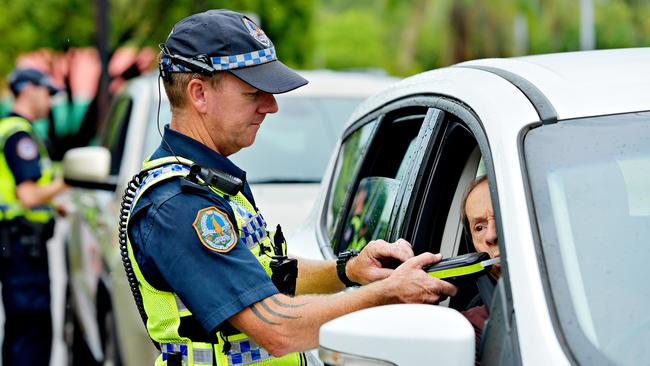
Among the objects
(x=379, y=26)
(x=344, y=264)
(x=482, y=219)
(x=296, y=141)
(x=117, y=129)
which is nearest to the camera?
(x=482, y=219)

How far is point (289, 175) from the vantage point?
5.86 metres

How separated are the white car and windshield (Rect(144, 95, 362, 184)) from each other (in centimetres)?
293

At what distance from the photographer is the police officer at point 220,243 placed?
246cm

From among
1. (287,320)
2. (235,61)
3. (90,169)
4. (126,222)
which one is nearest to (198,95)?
(235,61)

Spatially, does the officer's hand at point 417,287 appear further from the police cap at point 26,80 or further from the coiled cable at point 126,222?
the police cap at point 26,80

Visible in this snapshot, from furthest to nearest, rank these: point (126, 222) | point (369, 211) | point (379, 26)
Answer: point (379, 26) → point (369, 211) → point (126, 222)

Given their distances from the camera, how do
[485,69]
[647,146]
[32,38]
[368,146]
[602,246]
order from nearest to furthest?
1. [602,246]
2. [647,146]
3. [485,69]
4. [368,146]
5. [32,38]

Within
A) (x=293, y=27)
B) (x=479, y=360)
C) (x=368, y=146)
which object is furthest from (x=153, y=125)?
(x=293, y=27)

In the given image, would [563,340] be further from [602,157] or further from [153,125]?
[153,125]

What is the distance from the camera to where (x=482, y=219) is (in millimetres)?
2746

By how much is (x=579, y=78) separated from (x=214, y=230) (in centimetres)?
89

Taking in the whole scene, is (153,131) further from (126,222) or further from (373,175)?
(126,222)

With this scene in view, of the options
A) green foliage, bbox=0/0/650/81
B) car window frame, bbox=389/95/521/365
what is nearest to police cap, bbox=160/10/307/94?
car window frame, bbox=389/95/521/365

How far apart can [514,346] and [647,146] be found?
58cm
